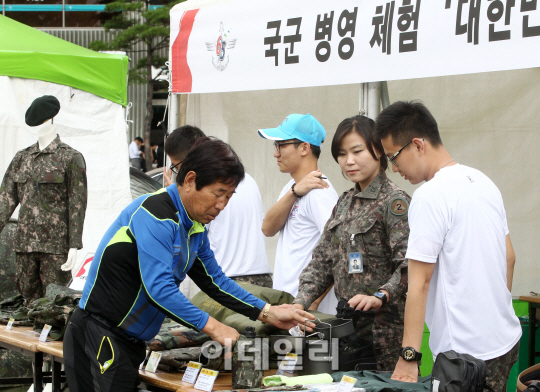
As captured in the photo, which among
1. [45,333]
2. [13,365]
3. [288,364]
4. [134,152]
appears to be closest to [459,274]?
[288,364]

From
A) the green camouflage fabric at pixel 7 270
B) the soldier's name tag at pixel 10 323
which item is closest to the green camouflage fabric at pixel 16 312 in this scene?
the soldier's name tag at pixel 10 323

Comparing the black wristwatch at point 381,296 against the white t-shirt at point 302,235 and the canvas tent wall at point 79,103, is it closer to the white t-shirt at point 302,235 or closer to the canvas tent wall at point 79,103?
the white t-shirt at point 302,235

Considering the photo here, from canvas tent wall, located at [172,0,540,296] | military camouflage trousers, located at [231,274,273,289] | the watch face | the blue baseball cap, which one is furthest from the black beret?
the watch face

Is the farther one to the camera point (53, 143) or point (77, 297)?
point (53, 143)

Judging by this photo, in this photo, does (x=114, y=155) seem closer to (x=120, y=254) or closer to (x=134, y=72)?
(x=120, y=254)

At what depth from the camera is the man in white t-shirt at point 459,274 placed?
5.76 ft

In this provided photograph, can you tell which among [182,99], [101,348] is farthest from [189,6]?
[101,348]

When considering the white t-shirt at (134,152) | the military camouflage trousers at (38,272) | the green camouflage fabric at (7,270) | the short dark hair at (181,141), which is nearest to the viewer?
the short dark hair at (181,141)

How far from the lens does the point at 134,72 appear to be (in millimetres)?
16344

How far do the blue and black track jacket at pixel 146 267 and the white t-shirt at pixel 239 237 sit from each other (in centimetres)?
108

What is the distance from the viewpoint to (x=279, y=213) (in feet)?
9.07

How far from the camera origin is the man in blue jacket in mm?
1860

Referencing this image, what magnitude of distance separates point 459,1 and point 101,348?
213 cm

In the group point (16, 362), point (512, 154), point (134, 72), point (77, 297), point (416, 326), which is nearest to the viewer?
Result: point (416, 326)
